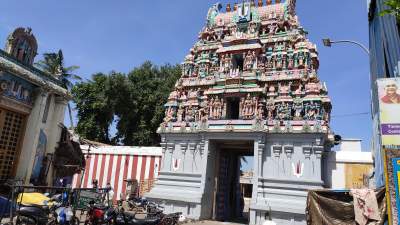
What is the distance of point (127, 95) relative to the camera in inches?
1341

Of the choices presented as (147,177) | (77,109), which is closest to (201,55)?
(147,177)

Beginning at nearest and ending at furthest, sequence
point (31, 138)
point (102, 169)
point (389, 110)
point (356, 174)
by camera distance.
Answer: point (389, 110) < point (31, 138) < point (356, 174) < point (102, 169)

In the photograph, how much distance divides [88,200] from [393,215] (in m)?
9.82

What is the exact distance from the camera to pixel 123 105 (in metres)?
34.0

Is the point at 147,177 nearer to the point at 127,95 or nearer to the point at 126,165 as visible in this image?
the point at 126,165

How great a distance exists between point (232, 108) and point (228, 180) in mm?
4994

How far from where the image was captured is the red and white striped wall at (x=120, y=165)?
2300 centimetres

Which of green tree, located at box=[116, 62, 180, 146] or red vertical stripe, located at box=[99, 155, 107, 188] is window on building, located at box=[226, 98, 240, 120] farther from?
green tree, located at box=[116, 62, 180, 146]

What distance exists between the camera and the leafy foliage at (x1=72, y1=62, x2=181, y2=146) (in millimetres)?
33000

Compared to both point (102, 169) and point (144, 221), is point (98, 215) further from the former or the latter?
point (102, 169)

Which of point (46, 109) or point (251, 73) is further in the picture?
point (251, 73)

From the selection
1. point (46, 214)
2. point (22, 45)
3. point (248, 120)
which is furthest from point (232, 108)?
point (46, 214)

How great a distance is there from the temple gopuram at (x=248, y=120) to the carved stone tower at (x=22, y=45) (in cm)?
905

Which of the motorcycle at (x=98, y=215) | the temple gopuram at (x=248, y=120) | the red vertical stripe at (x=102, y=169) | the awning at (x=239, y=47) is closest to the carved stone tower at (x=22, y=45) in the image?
the motorcycle at (x=98, y=215)
